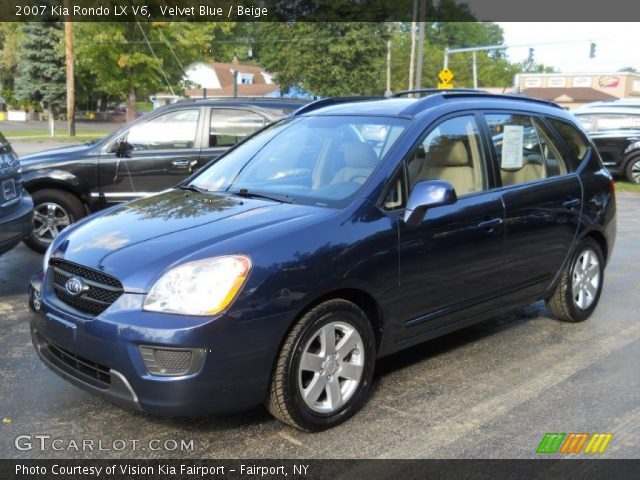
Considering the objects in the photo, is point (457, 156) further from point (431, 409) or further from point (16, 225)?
point (16, 225)

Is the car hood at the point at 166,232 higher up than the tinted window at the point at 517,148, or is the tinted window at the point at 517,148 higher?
the tinted window at the point at 517,148

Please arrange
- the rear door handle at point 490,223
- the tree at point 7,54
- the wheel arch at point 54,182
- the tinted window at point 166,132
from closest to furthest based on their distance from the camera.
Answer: the rear door handle at point 490,223
the wheel arch at point 54,182
the tinted window at point 166,132
the tree at point 7,54

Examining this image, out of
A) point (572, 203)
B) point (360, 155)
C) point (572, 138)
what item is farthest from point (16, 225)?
point (572, 138)

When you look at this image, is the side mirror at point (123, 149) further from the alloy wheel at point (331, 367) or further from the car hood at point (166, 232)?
the alloy wheel at point (331, 367)

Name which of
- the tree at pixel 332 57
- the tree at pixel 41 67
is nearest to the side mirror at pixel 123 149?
the tree at pixel 332 57

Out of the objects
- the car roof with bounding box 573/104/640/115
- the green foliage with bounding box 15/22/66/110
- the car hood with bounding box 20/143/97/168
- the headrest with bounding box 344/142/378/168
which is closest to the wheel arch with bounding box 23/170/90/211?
the car hood with bounding box 20/143/97/168

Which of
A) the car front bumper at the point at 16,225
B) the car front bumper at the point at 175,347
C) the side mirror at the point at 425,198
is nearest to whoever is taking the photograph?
the car front bumper at the point at 175,347

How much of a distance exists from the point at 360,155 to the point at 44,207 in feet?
16.4

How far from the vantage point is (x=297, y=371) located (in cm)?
339

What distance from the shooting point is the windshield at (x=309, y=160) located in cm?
406

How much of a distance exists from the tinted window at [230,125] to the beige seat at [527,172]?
12.6 ft

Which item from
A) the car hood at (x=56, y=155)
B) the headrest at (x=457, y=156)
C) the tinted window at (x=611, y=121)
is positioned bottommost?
the car hood at (x=56, y=155)

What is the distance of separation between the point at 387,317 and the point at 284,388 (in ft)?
2.70

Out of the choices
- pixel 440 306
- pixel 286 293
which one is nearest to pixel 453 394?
pixel 440 306
